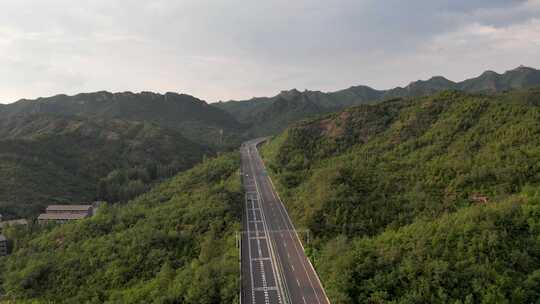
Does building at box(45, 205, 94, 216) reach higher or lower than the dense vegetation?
higher

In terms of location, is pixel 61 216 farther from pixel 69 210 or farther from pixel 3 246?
pixel 3 246

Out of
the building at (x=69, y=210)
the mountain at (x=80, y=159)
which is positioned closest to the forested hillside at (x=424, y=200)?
the building at (x=69, y=210)

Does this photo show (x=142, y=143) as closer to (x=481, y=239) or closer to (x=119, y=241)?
(x=119, y=241)

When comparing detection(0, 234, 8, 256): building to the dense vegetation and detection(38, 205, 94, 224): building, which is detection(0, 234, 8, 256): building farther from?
detection(38, 205, 94, 224): building

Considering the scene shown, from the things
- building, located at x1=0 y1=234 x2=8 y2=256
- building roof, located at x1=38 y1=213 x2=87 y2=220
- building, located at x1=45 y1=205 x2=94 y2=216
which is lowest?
building, located at x1=0 y1=234 x2=8 y2=256

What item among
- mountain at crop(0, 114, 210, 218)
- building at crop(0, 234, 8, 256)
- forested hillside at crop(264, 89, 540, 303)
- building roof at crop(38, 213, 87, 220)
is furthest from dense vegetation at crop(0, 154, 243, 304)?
mountain at crop(0, 114, 210, 218)

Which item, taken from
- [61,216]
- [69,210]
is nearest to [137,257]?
[61,216]

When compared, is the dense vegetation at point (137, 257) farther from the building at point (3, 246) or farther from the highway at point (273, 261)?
the highway at point (273, 261)
